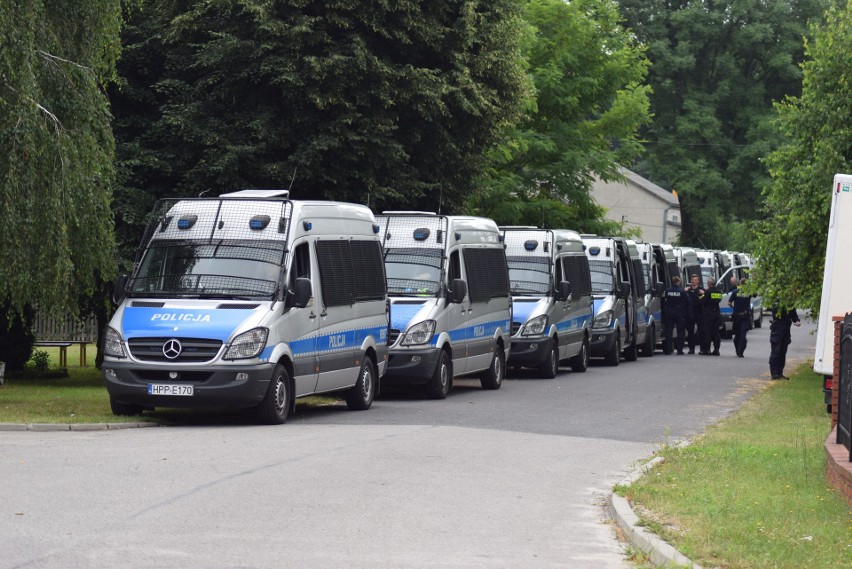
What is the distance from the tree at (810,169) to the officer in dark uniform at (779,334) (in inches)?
32.3

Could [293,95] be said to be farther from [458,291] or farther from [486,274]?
[458,291]

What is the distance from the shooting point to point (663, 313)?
3691cm

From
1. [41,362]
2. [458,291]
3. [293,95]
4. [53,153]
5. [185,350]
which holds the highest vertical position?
[293,95]

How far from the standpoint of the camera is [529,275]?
26625 mm

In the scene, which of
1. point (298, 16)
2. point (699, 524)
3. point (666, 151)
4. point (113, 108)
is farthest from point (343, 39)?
point (666, 151)

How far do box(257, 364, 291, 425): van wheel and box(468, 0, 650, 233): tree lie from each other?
26.4m

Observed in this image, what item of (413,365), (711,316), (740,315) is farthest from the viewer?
(711,316)

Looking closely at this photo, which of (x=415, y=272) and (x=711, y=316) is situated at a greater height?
(x=415, y=272)

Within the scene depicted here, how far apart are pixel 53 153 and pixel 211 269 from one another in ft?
9.09

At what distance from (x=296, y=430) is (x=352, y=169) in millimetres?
11629

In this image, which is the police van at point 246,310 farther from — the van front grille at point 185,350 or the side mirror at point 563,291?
the side mirror at point 563,291

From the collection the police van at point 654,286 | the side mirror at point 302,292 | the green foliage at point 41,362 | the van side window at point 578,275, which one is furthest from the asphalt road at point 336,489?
Answer: the police van at point 654,286

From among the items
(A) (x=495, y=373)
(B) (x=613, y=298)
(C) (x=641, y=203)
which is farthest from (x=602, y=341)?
(C) (x=641, y=203)

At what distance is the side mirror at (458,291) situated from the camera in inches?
824
